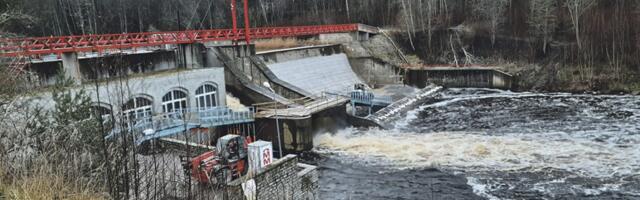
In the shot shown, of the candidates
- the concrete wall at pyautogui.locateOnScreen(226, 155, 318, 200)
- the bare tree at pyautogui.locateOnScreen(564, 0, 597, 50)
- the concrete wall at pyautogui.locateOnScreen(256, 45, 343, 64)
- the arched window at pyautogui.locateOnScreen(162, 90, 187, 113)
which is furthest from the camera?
the bare tree at pyautogui.locateOnScreen(564, 0, 597, 50)

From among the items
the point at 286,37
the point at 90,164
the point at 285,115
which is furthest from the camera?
the point at 286,37

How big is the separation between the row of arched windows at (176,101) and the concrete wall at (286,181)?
8.52m

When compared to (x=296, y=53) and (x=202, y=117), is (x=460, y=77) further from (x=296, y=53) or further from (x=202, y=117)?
(x=202, y=117)

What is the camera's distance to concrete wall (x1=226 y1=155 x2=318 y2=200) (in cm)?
1296

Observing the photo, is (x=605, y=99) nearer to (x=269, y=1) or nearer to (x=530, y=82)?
(x=530, y=82)

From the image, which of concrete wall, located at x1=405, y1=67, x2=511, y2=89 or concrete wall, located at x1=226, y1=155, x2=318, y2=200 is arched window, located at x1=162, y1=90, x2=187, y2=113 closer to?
concrete wall, located at x1=226, y1=155, x2=318, y2=200

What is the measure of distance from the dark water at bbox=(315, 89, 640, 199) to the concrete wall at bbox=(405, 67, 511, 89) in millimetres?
7981

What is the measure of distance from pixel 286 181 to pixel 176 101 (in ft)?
36.5

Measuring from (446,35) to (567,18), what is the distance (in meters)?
9.92

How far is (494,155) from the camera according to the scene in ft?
67.2

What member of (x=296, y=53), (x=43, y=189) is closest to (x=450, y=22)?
(x=296, y=53)

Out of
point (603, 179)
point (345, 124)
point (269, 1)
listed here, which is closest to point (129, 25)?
point (269, 1)

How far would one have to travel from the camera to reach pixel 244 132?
2344 centimetres

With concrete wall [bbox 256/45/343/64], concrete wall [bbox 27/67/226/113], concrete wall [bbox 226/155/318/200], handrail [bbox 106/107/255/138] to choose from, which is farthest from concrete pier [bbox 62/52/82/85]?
concrete wall [bbox 226/155/318/200]
